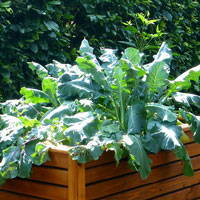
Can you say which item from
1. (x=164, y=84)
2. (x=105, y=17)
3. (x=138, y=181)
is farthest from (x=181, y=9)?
(x=138, y=181)

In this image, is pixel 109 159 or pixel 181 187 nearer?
pixel 109 159

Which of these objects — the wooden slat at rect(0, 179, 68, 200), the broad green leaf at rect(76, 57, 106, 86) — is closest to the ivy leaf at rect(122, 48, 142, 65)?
the broad green leaf at rect(76, 57, 106, 86)

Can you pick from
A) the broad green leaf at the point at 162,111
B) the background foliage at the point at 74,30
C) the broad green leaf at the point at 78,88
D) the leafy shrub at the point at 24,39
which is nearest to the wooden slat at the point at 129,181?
the broad green leaf at the point at 162,111

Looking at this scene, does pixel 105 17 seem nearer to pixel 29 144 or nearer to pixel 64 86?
pixel 64 86

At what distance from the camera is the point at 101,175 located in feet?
10.7

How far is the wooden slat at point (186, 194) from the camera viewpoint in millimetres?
3686

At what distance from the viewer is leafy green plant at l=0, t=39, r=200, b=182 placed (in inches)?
128

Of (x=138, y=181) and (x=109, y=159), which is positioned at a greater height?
→ (x=109, y=159)

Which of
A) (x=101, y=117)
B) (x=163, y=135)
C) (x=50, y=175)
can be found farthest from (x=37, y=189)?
(x=163, y=135)

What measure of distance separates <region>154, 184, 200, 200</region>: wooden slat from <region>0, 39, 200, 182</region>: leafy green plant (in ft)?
0.81

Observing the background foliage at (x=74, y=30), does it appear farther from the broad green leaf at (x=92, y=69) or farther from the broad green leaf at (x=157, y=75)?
the broad green leaf at (x=92, y=69)

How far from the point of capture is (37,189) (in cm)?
336

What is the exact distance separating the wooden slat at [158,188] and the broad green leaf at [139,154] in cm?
23

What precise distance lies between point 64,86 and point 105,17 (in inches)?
75.2
